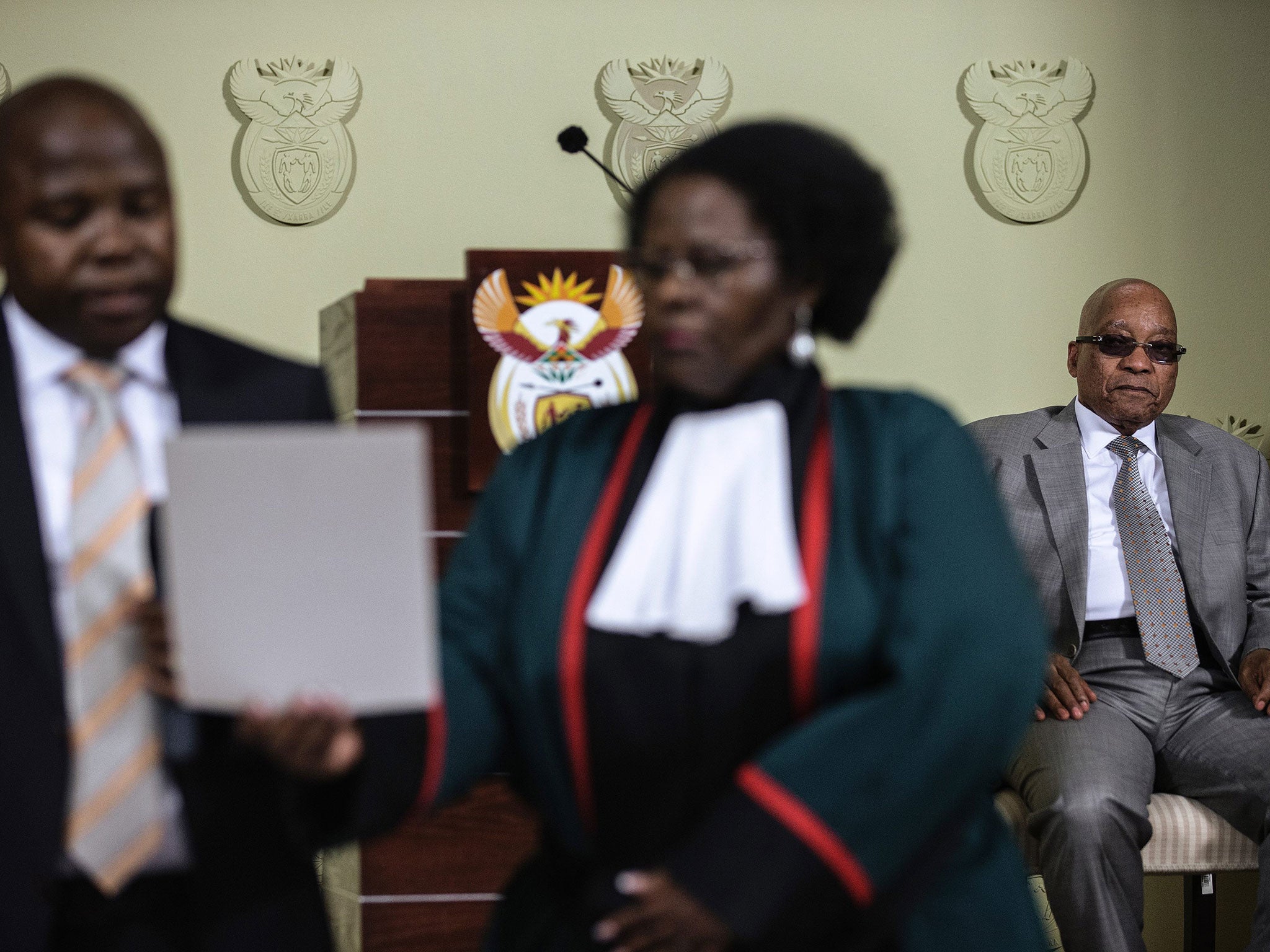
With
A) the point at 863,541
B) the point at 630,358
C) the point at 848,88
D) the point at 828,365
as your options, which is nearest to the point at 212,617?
the point at 863,541

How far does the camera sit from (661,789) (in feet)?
4.88

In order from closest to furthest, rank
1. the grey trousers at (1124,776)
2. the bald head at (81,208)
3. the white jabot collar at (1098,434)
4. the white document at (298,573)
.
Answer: the white document at (298,573)
the bald head at (81,208)
the grey trousers at (1124,776)
the white jabot collar at (1098,434)

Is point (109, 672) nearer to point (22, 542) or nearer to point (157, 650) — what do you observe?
point (157, 650)

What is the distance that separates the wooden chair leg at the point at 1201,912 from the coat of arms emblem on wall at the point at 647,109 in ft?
10.5

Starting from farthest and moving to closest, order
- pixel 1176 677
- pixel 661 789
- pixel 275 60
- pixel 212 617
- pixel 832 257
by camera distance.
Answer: pixel 275 60 < pixel 1176 677 < pixel 832 257 < pixel 661 789 < pixel 212 617

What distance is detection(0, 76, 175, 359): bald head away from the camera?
134 centimetres

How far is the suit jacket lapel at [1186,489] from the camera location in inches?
146

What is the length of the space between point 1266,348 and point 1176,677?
2390 mm

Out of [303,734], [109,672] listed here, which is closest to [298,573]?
[303,734]

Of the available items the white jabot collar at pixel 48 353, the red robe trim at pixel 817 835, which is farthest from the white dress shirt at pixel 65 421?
the red robe trim at pixel 817 835

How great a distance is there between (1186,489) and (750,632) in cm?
282

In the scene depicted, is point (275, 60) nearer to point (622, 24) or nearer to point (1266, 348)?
point (622, 24)

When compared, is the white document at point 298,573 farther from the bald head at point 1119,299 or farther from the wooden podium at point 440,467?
the bald head at point 1119,299

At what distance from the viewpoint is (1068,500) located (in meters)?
3.76
